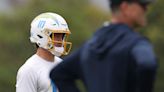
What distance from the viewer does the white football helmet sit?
30.2 ft

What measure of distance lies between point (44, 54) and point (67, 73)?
2.20 m

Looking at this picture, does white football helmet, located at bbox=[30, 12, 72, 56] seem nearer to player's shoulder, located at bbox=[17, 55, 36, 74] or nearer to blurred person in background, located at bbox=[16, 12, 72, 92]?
blurred person in background, located at bbox=[16, 12, 72, 92]

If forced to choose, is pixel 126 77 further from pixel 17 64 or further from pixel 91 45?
pixel 17 64

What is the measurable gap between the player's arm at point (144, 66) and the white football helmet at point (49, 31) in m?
2.60

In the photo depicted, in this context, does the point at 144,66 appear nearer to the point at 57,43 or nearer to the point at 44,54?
the point at 57,43

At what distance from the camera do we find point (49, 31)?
941cm

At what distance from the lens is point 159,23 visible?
42.0 metres

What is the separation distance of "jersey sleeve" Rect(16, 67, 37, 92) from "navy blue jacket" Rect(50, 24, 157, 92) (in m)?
1.92

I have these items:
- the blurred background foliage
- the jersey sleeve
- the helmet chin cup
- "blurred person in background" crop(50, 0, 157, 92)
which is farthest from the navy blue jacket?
the blurred background foliage

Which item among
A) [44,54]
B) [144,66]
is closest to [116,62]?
[144,66]

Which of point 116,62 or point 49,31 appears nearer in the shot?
point 116,62

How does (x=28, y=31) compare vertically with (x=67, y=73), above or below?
below

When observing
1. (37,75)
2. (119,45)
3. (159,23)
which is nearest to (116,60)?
(119,45)

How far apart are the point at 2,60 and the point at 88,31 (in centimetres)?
487
